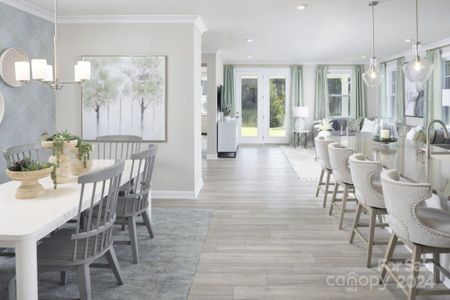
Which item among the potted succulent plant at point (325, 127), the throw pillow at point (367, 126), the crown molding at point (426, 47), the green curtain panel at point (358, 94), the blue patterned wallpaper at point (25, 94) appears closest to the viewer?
the blue patterned wallpaper at point (25, 94)

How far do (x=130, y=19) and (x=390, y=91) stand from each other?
844 cm

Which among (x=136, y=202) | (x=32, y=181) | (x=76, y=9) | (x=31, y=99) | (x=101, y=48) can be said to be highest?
(x=76, y=9)

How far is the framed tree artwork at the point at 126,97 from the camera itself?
242 inches

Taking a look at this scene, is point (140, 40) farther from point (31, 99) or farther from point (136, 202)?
point (136, 202)

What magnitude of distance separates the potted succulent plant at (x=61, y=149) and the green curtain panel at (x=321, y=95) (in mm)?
10602

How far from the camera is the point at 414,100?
10.4m

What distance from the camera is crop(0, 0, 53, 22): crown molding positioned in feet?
16.5

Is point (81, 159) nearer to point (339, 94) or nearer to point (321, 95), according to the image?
point (321, 95)

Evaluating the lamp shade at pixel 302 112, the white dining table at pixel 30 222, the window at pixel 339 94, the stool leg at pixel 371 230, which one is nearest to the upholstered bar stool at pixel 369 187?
the stool leg at pixel 371 230

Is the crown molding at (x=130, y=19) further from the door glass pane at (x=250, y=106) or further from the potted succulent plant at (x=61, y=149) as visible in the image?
the door glass pane at (x=250, y=106)

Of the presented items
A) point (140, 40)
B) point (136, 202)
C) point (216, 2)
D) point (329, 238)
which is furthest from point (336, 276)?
point (140, 40)

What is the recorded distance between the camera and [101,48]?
617cm

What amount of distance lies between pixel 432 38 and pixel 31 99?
7114 mm

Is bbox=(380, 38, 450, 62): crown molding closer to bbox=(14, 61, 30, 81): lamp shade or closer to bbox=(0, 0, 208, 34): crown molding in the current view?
bbox=(0, 0, 208, 34): crown molding
